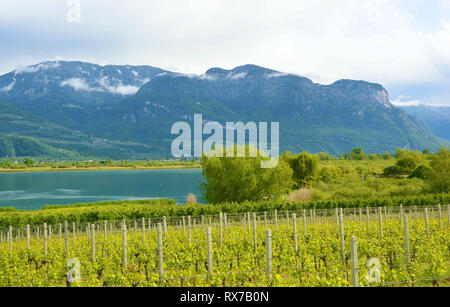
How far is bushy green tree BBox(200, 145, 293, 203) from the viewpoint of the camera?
45.6 m

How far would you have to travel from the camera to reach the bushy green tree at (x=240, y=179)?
1796 inches

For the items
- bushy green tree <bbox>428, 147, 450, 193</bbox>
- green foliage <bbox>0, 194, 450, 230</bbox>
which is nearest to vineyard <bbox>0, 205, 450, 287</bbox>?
green foliage <bbox>0, 194, 450, 230</bbox>

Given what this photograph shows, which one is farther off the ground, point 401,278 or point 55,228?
point 401,278

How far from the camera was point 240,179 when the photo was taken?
4550cm

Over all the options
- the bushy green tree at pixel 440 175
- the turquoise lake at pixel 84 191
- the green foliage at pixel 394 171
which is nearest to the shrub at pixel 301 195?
the turquoise lake at pixel 84 191

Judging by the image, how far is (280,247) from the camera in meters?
17.4

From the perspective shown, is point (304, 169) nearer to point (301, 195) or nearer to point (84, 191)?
point (301, 195)

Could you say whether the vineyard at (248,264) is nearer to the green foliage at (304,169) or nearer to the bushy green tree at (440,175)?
the bushy green tree at (440,175)
